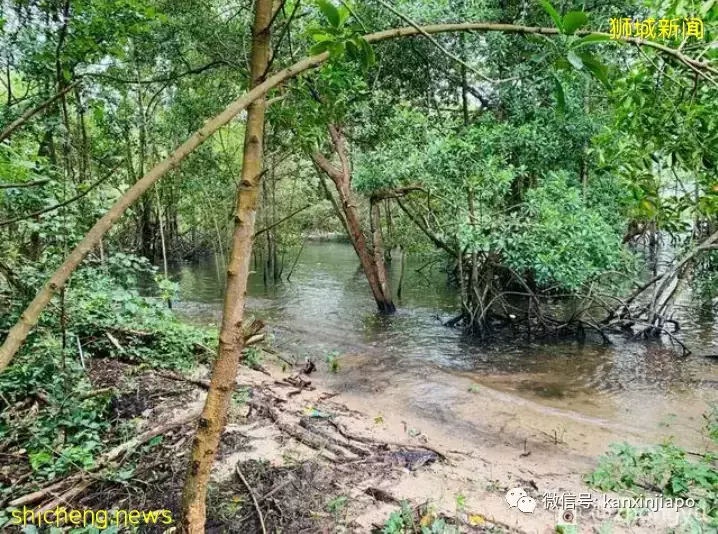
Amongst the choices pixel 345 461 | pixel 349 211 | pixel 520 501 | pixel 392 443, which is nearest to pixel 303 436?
pixel 345 461

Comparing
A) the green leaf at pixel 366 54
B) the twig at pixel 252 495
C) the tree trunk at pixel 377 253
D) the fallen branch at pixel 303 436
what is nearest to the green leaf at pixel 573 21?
the green leaf at pixel 366 54

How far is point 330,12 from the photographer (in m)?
1.39

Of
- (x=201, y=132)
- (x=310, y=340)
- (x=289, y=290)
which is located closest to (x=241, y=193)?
(x=201, y=132)

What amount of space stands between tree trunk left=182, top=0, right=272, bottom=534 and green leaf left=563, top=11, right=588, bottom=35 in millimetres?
989

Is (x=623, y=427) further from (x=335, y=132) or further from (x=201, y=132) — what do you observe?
(x=335, y=132)

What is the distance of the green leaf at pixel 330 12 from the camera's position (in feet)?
4.44

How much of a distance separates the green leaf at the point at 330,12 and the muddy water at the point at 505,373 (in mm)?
4396

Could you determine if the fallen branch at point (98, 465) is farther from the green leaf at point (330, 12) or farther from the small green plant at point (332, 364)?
the small green plant at point (332, 364)

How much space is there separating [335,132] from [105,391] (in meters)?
7.48

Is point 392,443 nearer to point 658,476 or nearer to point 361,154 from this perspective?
point 658,476

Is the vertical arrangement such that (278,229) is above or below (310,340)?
above

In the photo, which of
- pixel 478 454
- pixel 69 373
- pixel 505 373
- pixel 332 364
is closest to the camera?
pixel 69 373

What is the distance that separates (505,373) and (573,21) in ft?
21.0

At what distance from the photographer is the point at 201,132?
1.40m
